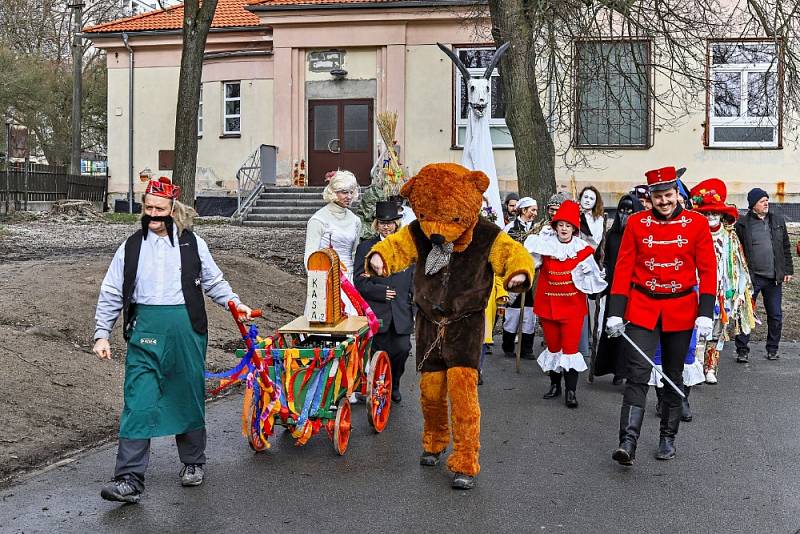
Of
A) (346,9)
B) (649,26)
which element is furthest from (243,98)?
(649,26)

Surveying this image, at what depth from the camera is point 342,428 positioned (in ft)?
23.7

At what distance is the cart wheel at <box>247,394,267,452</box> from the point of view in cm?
693

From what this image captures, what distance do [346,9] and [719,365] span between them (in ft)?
63.2

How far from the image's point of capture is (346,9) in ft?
93.0

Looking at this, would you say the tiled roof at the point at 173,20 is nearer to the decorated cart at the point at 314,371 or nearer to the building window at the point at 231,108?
the building window at the point at 231,108

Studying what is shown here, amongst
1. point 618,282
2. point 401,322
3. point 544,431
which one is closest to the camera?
point 618,282

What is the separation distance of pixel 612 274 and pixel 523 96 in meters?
7.60

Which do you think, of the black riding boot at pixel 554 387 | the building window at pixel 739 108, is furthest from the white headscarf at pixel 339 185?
the building window at pixel 739 108

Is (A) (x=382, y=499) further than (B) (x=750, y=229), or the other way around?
(B) (x=750, y=229)

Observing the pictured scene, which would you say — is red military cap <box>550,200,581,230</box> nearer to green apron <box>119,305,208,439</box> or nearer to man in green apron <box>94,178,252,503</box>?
man in green apron <box>94,178,252,503</box>

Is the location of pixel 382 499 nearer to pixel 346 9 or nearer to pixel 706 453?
pixel 706 453

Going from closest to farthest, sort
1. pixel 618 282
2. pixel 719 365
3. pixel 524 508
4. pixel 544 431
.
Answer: pixel 524 508
pixel 618 282
pixel 544 431
pixel 719 365

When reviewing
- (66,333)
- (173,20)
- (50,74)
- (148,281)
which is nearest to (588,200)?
(66,333)

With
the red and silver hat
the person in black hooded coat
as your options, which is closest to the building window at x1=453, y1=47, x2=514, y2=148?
the person in black hooded coat
